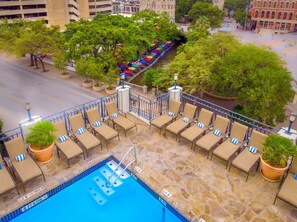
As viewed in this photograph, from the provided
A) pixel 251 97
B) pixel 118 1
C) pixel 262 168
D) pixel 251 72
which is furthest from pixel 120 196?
pixel 118 1

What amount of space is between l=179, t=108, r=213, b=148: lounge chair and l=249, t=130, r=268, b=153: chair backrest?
207 cm

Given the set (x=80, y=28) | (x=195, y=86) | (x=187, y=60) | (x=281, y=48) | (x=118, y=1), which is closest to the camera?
(x=195, y=86)

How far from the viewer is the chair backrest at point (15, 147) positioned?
9422 mm

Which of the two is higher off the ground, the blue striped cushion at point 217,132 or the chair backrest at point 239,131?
the chair backrest at point 239,131

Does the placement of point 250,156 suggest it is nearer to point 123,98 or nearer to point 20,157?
→ point 123,98

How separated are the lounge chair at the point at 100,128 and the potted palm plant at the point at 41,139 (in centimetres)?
192

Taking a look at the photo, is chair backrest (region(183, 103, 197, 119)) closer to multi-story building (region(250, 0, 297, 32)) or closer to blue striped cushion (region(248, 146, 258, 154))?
blue striped cushion (region(248, 146, 258, 154))

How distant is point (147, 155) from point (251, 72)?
8.10 metres

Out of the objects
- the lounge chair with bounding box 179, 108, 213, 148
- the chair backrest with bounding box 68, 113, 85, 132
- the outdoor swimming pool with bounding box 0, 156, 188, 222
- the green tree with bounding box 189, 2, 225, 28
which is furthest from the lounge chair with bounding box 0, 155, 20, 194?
the green tree with bounding box 189, 2, 225, 28

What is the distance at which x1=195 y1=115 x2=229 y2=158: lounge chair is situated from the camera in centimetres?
1035

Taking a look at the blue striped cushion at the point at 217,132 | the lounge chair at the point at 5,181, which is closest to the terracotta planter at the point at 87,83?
the lounge chair at the point at 5,181

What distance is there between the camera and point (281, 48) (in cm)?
5544

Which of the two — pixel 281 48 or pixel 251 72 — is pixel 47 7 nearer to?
pixel 281 48

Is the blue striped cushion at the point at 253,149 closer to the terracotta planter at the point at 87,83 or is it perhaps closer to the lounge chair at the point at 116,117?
the lounge chair at the point at 116,117
